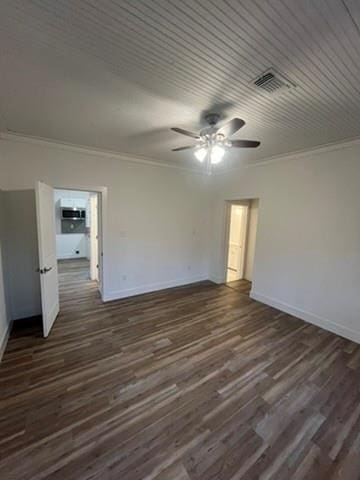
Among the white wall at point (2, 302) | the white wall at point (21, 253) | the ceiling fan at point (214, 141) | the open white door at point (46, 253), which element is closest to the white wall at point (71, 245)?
the white wall at point (21, 253)

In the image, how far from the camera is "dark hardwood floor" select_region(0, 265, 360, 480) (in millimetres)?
1438

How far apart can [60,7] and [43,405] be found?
2936 millimetres

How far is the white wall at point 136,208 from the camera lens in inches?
125

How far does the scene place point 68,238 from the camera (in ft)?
24.4

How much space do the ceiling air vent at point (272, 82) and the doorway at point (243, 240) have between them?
3.57m

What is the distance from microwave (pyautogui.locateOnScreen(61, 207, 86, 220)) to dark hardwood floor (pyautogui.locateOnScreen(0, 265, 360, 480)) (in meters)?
4.86

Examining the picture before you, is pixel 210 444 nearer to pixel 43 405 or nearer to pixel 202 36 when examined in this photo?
pixel 43 405

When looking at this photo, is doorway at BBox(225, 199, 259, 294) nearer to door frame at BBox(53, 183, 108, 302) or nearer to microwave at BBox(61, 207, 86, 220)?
door frame at BBox(53, 183, 108, 302)

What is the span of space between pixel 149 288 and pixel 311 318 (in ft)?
10.1

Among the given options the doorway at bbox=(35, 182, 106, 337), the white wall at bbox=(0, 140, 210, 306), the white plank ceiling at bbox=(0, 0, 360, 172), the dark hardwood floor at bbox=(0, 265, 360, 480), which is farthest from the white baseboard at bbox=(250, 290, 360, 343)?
the doorway at bbox=(35, 182, 106, 337)

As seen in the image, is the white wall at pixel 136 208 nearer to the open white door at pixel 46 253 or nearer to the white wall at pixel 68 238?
the open white door at pixel 46 253

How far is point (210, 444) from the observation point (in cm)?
156

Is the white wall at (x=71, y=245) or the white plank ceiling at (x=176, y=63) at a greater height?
the white plank ceiling at (x=176, y=63)

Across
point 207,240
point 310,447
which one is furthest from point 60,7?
point 207,240
